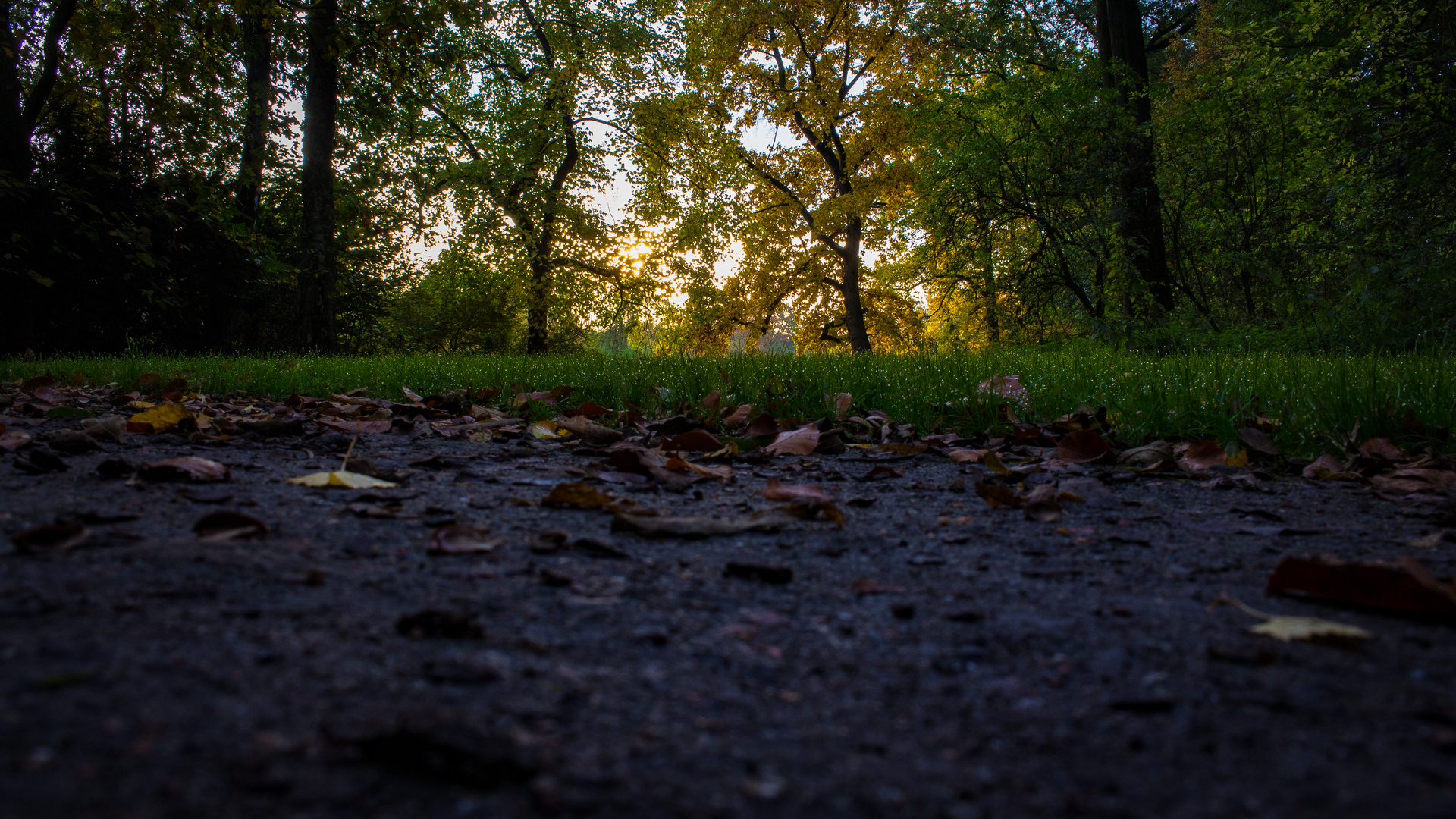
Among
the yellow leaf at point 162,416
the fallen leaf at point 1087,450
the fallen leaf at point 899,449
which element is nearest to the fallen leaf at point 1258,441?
the fallen leaf at point 1087,450

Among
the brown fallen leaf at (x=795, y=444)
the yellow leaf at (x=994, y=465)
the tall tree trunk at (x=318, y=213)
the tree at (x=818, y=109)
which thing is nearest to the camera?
the yellow leaf at (x=994, y=465)

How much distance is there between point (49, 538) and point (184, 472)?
689 millimetres

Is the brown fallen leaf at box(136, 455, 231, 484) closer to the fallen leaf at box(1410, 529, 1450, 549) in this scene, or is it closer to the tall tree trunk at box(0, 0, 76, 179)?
the fallen leaf at box(1410, 529, 1450, 549)

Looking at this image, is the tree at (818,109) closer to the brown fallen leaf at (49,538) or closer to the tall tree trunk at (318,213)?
the tall tree trunk at (318,213)

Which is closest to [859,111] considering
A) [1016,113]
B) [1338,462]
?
[1016,113]

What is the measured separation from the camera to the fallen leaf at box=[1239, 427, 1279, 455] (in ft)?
9.11

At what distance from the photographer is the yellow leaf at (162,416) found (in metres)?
2.84

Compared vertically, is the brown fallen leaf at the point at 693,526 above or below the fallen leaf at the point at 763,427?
below

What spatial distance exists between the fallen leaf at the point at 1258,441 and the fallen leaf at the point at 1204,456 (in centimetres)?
14

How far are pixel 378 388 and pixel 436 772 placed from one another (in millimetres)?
4679

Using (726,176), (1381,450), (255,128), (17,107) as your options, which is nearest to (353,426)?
(1381,450)

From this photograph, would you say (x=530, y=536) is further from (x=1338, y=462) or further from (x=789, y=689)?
(x=1338, y=462)

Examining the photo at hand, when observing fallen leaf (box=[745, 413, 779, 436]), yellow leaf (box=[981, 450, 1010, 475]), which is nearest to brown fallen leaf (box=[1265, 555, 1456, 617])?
yellow leaf (box=[981, 450, 1010, 475])

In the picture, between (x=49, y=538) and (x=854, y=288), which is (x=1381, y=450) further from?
(x=854, y=288)
